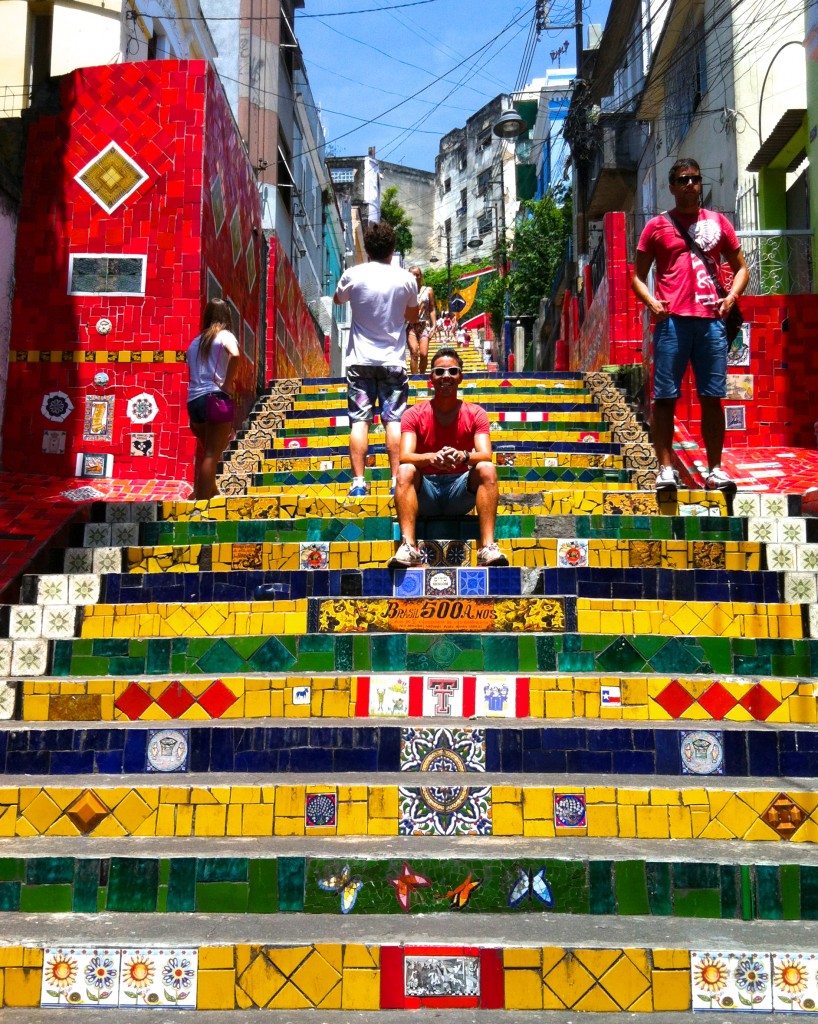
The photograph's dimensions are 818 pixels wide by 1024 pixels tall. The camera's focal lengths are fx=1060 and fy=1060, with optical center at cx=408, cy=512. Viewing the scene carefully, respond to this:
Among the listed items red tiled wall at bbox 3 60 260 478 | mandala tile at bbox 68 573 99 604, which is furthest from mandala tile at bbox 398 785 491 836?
red tiled wall at bbox 3 60 260 478

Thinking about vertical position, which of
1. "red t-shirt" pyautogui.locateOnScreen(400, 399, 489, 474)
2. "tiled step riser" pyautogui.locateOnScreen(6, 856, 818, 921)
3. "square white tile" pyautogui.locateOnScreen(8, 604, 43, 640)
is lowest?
"tiled step riser" pyautogui.locateOnScreen(6, 856, 818, 921)

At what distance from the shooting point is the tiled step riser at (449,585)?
4930 millimetres

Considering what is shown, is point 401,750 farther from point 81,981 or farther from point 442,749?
point 81,981

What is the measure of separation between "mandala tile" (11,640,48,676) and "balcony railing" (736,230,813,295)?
23.0ft

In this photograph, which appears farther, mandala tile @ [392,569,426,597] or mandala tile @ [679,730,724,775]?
mandala tile @ [392,569,426,597]

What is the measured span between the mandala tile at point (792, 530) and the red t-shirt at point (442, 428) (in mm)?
1728

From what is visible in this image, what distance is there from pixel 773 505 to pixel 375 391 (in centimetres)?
255

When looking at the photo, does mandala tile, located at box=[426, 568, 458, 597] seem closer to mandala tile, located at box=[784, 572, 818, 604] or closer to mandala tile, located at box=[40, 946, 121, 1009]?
mandala tile, located at box=[784, 572, 818, 604]

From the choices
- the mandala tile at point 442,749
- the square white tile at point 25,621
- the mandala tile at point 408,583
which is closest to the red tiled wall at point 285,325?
the square white tile at point 25,621

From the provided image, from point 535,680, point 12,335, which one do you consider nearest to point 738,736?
point 535,680

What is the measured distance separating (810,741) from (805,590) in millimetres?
1437

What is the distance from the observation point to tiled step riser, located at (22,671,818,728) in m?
4.03

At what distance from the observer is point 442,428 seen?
556cm

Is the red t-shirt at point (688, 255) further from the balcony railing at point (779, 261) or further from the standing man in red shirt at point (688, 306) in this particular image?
the balcony railing at point (779, 261)
